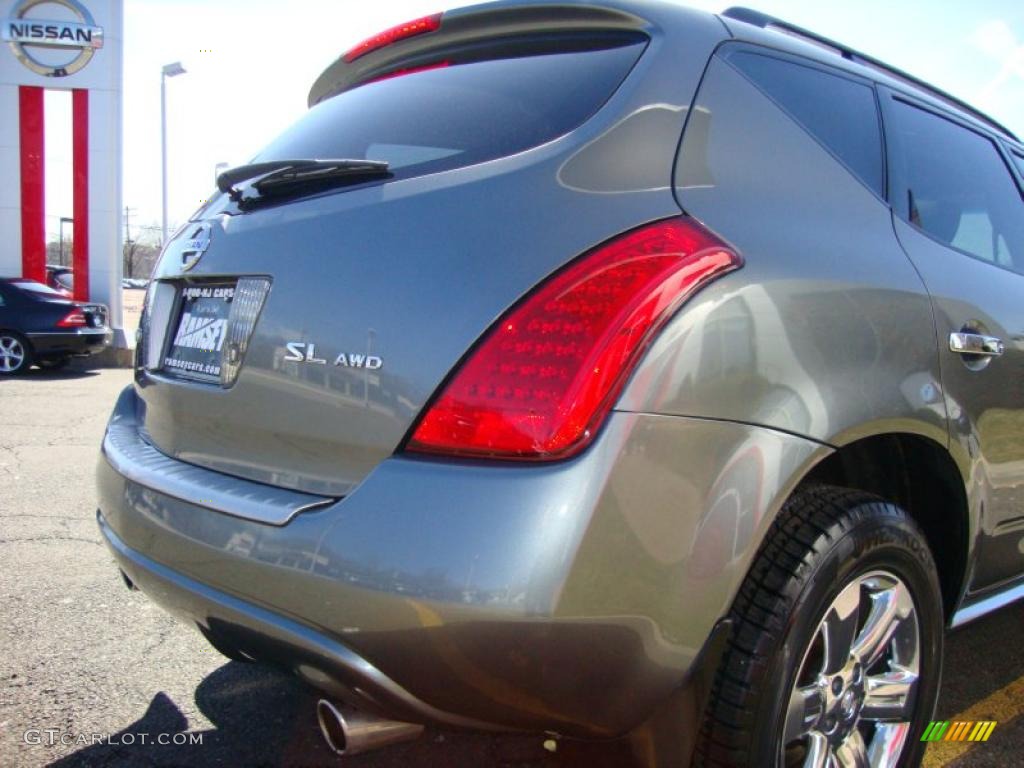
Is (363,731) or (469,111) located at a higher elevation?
(469,111)

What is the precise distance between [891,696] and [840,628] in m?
0.34

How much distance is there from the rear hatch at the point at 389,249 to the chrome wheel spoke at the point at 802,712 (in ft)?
3.21

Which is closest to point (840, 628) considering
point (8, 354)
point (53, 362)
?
point (8, 354)

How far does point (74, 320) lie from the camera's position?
38.2ft

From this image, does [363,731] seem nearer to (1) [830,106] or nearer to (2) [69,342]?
(1) [830,106]

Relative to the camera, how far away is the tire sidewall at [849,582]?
63.3 inches

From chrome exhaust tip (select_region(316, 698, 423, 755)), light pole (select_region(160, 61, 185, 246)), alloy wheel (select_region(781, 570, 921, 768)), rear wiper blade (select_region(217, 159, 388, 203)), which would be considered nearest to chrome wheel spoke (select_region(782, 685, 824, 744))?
alloy wheel (select_region(781, 570, 921, 768))

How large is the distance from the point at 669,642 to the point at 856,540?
54 cm

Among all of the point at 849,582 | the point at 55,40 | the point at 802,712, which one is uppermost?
the point at 55,40

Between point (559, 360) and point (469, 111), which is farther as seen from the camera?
point (469, 111)

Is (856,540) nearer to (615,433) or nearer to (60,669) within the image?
(615,433)

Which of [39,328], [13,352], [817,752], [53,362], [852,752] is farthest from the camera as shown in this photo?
[53,362]

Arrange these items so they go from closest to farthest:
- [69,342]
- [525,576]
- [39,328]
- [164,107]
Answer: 1. [525,576]
2. [39,328]
3. [69,342]
4. [164,107]

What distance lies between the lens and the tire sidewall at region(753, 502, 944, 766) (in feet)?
5.27
